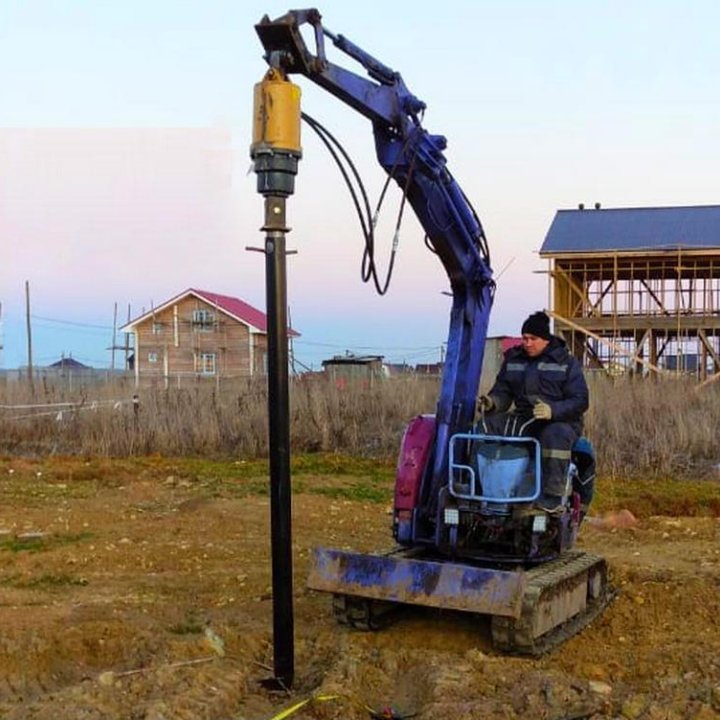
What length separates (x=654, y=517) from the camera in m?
11.9

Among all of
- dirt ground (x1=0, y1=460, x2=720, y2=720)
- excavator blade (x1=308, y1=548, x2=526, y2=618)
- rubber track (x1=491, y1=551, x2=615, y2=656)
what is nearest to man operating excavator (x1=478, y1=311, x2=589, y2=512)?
rubber track (x1=491, y1=551, x2=615, y2=656)

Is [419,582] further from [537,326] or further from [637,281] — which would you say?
[637,281]

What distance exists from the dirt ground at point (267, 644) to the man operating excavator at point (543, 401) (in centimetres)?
113

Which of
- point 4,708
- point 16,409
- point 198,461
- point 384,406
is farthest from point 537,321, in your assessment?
point 16,409

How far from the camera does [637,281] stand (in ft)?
98.0

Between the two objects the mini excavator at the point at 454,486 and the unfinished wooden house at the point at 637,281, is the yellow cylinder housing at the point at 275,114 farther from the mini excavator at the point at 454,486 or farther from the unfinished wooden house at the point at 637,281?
the unfinished wooden house at the point at 637,281

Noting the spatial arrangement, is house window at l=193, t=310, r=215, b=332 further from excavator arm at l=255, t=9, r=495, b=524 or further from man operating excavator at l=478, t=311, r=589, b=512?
man operating excavator at l=478, t=311, r=589, b=512

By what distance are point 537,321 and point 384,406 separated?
1274 cm

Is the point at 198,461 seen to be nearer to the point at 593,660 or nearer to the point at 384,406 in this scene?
the point at 384,406

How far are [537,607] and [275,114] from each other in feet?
10.5

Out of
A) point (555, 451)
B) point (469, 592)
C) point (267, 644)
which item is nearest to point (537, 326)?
point (555, 451)

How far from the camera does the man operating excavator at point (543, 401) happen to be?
6.31m

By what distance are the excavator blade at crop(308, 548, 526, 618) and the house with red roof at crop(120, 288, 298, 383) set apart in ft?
136

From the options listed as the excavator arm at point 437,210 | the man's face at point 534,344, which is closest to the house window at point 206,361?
the excavator arm at point 437,210
